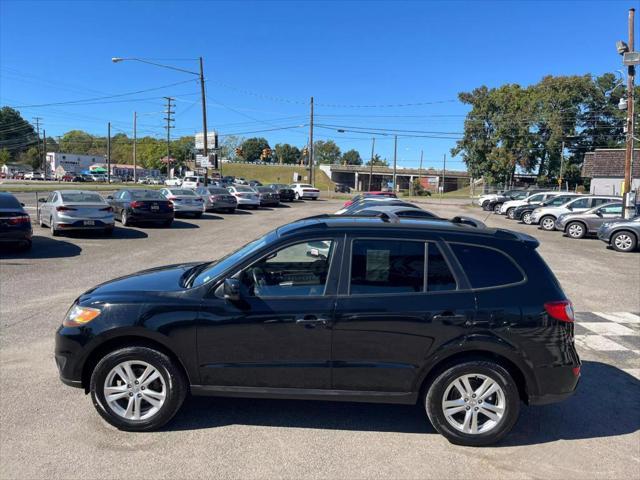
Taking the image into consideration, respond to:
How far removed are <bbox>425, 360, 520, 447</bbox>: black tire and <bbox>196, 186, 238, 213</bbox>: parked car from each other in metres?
24.5

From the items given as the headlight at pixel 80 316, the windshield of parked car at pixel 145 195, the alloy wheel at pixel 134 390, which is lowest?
the alloy wheel at pixel 134 390

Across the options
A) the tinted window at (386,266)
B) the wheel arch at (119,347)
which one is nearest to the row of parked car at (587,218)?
the tinted window at (386,266)

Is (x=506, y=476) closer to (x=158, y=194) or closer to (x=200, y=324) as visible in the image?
(x=200, y=324)

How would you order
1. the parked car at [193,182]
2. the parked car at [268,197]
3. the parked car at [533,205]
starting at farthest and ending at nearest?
1. the parked car at [193,182]
2. the parked car at [268,197]
3. the parked car at [533,205]

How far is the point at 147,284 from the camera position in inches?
161

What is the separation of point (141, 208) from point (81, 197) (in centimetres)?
318

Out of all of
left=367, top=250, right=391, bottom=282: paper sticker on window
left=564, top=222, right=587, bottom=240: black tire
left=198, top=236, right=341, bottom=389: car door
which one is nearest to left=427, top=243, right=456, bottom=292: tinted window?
left=367, top=250, right=391, bottom=282: paper sticker on window

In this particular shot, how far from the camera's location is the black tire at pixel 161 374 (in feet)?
12.3

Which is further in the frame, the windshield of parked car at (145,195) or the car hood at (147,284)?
the windshield of parked car at (145,195)

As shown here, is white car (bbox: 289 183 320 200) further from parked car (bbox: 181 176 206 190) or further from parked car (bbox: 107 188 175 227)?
parked car (bbox: 107 188 175 227)

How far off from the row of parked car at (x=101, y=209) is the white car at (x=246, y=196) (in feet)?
9.49

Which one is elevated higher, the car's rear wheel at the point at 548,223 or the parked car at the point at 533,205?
the parked car at the point at 533,205

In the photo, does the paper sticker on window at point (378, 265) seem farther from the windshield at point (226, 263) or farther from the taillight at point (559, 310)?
the taillight at point (559, 310)

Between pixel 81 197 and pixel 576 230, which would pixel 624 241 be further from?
pixel 81 197
